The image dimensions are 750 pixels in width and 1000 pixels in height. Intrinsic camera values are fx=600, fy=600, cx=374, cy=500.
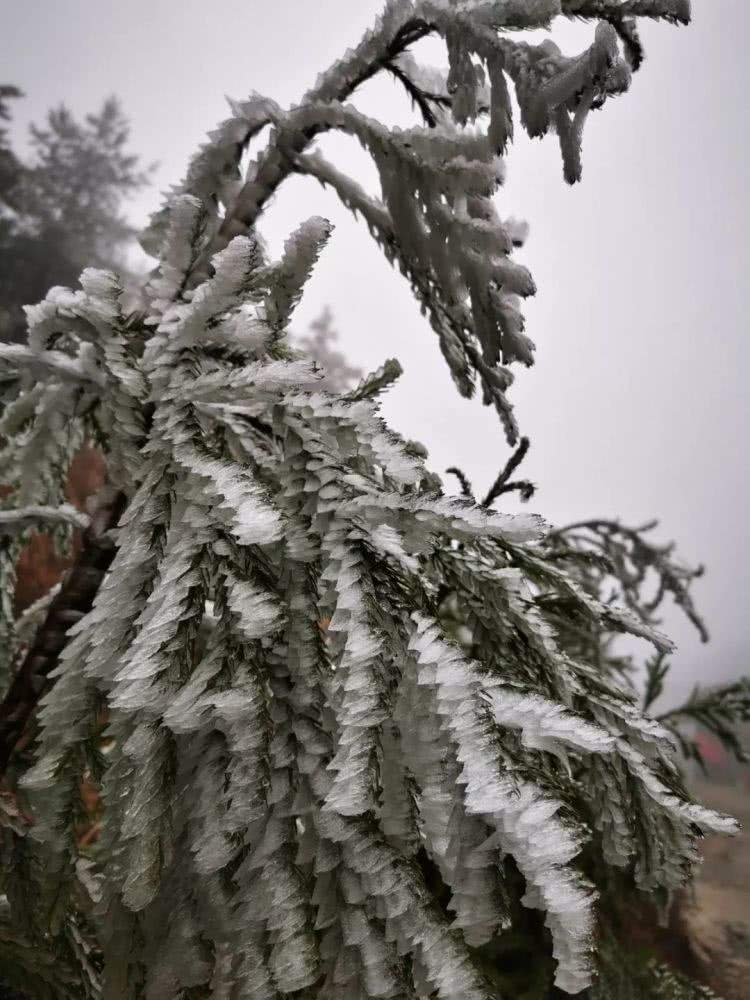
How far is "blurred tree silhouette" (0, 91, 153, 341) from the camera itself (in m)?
13.1

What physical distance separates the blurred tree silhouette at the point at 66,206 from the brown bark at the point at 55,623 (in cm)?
1231

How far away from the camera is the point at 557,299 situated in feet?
234

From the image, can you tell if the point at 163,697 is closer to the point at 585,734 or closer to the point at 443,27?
the point at 585,734

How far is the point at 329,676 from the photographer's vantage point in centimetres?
74

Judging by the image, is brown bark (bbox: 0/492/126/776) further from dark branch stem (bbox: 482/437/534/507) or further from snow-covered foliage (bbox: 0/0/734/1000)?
dark branch stem (bbox: 482/437/534/507)

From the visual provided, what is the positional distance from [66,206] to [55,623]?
1827cm

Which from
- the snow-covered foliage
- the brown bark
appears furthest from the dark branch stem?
the brown bark

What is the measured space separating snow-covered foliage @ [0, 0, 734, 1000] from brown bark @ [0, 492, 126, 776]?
18 cm

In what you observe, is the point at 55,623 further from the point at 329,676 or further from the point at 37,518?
the point at 329,676

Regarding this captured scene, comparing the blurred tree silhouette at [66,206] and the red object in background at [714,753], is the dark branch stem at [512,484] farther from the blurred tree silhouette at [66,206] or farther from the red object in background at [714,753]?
the blurred tree silhouette at [66,206]

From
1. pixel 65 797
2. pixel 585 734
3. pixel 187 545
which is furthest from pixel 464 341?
pixel 65 797

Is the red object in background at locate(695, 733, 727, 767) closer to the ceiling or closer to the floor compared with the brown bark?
closer to the ceiling

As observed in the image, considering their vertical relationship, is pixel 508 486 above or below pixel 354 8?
below

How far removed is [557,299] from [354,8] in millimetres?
35952
